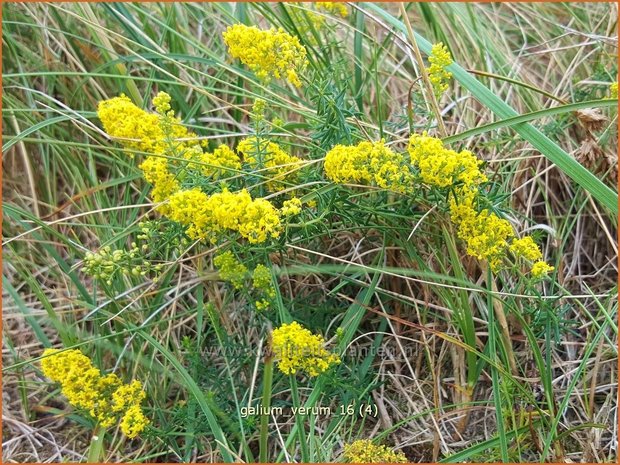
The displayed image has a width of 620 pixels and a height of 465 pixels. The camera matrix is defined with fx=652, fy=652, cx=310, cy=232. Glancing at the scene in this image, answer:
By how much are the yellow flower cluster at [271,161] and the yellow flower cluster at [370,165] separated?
158mm

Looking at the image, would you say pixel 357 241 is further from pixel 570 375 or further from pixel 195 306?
pixel 570 375

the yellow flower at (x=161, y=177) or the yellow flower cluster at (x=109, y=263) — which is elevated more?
the yellow flower at (x=161, y=177)

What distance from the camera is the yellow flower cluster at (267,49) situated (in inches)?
62.4

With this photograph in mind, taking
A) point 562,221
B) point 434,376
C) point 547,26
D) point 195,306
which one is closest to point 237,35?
point 195,306

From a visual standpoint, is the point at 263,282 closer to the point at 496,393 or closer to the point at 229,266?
the point at 229,266

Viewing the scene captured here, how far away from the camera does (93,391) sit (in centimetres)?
171

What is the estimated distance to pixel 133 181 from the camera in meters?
2.33

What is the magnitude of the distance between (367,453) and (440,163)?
0.73 meters

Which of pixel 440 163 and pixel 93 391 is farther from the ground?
pixel 440 163

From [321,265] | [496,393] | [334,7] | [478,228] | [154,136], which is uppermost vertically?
[334,7]

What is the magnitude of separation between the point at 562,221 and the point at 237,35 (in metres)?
1.22

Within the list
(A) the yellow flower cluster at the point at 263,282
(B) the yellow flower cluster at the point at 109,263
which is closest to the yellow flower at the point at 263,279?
(A) the yellow flower cluster at the point at 263,282

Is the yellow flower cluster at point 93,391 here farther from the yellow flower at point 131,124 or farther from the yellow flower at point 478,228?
the yellow flower at point 478,228


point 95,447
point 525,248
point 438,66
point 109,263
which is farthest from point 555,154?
point 95,447
